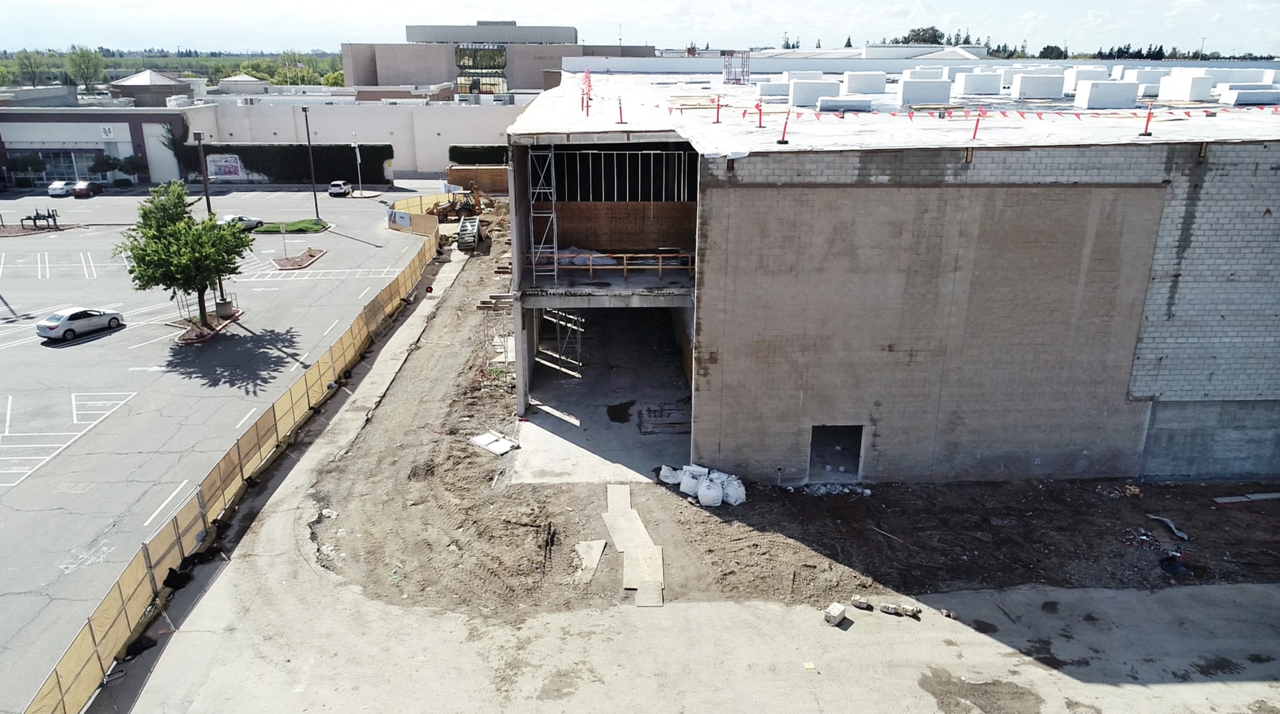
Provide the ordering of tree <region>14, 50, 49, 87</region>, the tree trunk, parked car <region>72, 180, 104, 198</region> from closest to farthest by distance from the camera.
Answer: the tree trunk
parked car <region>72, 180, 104, 198</region>
tree <region>14, 50, 49, 87</region>

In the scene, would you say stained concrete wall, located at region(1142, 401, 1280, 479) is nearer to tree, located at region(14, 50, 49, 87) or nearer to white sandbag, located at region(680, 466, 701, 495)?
white sandbag, located at region(680, 466, 701, 495)

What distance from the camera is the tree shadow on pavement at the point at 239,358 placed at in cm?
2628

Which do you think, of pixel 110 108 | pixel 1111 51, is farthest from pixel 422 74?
pixel 1111 51

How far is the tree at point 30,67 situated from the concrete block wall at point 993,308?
557 feet

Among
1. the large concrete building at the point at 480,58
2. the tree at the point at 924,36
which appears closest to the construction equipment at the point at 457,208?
the large concrete building at the point at 480,58

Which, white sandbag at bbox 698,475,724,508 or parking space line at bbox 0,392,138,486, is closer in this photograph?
white sandbag at bbox 698,475,724,508

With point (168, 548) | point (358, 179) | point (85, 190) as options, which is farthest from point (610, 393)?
point (85, 190)

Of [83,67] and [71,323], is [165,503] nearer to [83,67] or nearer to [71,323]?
[71,323]

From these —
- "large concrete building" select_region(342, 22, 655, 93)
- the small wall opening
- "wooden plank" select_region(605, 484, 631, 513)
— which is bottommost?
"wooden plank" select_region(605, 484, 631, 513)

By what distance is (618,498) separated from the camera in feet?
64.9

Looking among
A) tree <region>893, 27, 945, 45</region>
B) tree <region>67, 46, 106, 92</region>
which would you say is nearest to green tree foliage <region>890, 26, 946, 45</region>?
tree <region>893, 27, 945, 45</region>

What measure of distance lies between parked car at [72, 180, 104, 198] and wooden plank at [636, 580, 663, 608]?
5906 centimetres

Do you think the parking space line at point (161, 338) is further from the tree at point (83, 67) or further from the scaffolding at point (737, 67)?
the tree at point (83, 67)

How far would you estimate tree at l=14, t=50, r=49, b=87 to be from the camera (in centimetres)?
14825
